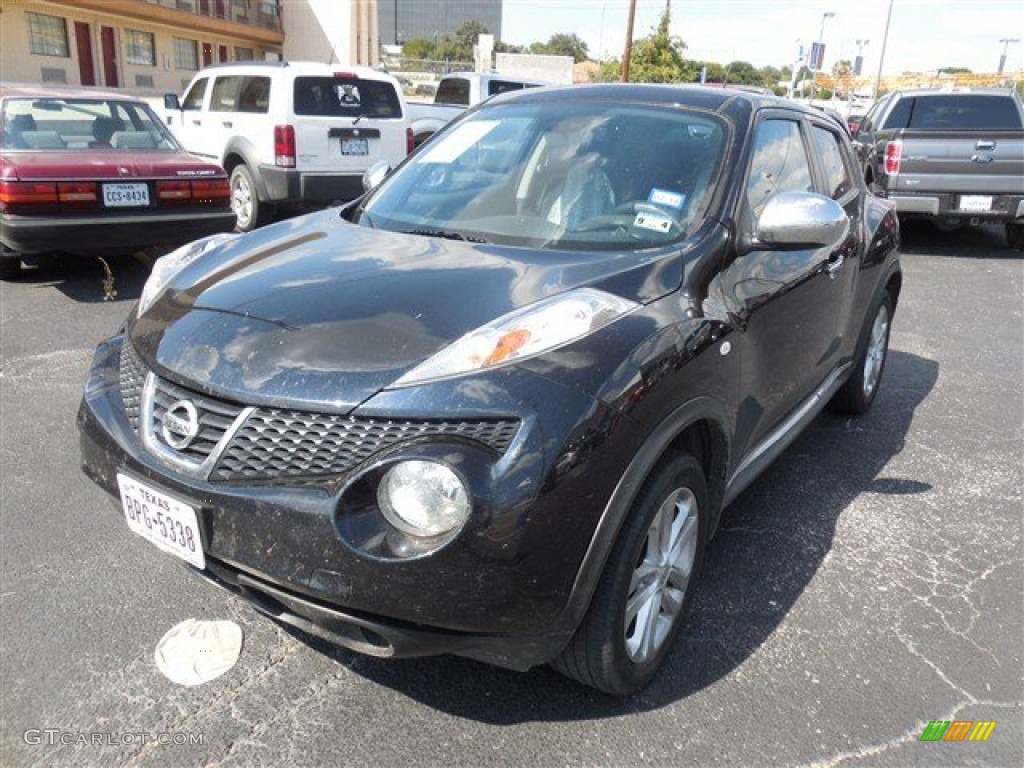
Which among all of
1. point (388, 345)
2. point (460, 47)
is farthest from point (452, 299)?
point (460, 47)

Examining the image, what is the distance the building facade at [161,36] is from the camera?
1119 inches

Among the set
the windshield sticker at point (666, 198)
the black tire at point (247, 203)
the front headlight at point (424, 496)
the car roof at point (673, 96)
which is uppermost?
the car roof at point (673, 96)

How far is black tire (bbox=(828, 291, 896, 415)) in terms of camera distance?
14.6 feet

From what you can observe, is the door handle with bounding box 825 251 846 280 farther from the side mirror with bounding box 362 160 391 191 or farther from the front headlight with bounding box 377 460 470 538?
the front headlight with bounding box 377 460 470 538

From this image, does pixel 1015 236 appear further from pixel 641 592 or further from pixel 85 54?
pixel 85 54

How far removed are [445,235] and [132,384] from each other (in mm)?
1165

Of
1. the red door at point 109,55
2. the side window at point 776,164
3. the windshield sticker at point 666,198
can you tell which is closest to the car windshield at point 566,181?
the windshield sticker at point 666,198

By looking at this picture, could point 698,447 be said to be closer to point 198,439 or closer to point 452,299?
point 452,299

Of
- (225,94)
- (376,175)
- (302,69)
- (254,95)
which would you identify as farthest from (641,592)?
(225,94)

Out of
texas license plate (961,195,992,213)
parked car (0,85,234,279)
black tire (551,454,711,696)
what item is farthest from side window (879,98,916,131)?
black tire (551,454,711,696)

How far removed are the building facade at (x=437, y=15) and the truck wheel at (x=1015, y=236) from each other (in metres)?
130

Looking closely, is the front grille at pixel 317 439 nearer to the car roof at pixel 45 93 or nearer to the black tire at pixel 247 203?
the car roof at pixel 45 93

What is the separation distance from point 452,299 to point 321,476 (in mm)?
662

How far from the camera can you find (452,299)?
2373 mm
